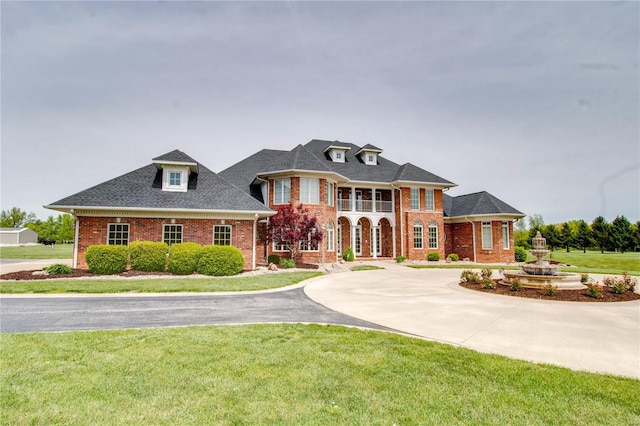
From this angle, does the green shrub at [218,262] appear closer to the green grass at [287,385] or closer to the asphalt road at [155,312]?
the asphalt road at [155,312]

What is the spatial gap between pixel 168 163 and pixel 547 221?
247 feet

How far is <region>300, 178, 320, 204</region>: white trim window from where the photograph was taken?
2216cm

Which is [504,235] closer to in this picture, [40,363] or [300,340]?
[300,340]

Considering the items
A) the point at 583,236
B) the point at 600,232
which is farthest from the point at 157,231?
the point at 583,236

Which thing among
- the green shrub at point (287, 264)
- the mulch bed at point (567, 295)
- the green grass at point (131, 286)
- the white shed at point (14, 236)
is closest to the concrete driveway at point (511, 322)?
the mulch bed at point (567, 295)

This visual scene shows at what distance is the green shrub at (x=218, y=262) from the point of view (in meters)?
16.0

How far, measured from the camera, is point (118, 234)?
57.9 ft

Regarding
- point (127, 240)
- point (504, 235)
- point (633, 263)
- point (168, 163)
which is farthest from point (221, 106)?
point (633, 263)

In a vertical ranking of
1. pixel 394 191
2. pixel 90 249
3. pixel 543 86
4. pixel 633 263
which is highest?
pixel 543 86

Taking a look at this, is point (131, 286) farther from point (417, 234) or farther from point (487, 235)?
point (487, 235)

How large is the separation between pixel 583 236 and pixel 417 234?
1352 inches

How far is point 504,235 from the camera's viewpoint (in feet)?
89.0

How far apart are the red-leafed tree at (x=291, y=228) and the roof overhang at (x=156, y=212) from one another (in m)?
1.09

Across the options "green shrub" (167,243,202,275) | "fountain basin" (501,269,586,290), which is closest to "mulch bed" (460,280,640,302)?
"fountain basin" (501,269,586,290)
